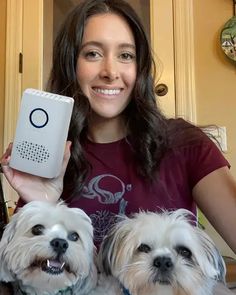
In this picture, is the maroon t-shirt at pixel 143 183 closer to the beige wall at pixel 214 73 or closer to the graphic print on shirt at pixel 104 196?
the graphic print on shirt at pixel 104 196

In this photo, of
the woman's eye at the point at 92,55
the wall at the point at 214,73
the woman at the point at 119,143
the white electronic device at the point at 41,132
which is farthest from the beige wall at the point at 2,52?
the white electronic device at the point at 41,132

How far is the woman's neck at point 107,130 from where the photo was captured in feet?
4.47

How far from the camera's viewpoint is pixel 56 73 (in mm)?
1392

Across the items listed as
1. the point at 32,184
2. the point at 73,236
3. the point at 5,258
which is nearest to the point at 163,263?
the point at 73,236

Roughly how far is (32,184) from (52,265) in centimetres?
32

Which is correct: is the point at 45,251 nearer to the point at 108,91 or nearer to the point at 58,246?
the point at 58,246

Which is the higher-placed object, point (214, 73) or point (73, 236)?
point (214, 73)

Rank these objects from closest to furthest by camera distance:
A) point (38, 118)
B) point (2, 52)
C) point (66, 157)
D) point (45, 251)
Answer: point (45, 251)
point (38, 118)
point (66, 157)
point (2, 52)

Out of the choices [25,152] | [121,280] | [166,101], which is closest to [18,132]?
[25,152]

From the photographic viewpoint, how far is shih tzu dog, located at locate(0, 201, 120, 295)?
0.91 m

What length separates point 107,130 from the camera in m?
1.37

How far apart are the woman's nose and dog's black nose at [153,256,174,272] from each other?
519 mm

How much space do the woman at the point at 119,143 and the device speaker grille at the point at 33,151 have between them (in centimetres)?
9

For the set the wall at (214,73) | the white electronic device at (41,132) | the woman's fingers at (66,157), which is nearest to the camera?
the white electronic device at (41,132)
